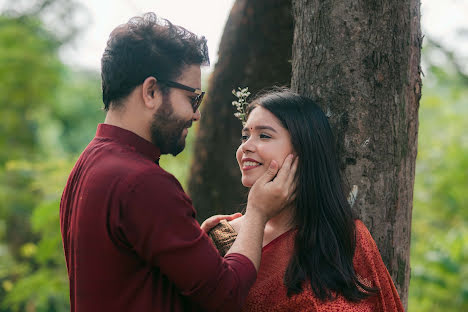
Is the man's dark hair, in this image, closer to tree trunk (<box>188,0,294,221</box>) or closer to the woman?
the woman

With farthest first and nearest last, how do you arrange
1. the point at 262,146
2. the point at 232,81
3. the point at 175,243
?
the point at 232,81, the point at 262,146, the point at 175,243

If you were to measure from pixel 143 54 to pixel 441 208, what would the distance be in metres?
10.1

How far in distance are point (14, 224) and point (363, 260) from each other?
11.0 m

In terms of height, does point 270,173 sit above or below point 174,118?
below

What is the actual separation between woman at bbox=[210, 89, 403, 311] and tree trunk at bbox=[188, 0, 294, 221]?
2.55 m

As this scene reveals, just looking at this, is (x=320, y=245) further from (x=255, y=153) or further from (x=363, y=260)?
(x=255, y=153)

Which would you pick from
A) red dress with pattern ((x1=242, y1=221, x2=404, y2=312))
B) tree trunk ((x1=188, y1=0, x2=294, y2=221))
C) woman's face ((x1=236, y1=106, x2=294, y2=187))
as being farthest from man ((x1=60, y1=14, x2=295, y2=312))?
tree trunk ((x1=188, y1=0, x2=294, y2=221))

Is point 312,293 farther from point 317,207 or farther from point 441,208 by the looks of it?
point 441,208

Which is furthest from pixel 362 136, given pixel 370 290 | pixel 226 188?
pixel 226 188

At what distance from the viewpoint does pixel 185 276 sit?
1771mm

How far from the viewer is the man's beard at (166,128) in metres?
2.09

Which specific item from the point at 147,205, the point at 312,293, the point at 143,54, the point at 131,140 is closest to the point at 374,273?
the point at 312,293

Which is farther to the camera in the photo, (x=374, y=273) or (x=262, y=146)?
(x=262, y=146)

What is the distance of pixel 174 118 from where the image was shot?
2.11 m
